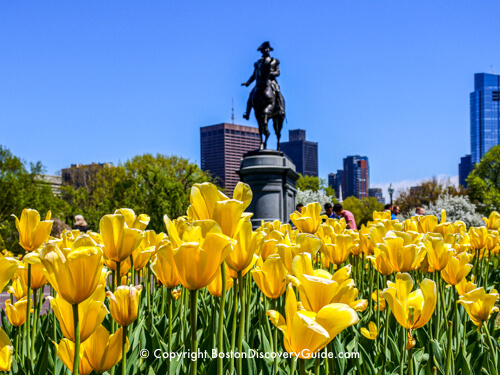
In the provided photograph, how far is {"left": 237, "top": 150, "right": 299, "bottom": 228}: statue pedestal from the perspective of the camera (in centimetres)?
1642

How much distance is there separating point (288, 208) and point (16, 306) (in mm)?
15633

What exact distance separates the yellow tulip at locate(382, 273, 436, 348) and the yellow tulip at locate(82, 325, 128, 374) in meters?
0.77

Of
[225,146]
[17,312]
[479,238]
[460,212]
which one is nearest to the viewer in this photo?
[17,312]

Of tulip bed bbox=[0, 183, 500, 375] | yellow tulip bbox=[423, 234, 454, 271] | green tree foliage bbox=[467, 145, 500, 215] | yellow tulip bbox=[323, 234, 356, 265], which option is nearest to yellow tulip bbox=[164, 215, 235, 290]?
tulip bed bbox=[0, 183, 500, 375]

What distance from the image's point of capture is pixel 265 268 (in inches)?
63.6

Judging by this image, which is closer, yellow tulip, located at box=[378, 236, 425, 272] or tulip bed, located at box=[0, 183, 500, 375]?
tulip bed, located at box=[0, 183, 500, 375]

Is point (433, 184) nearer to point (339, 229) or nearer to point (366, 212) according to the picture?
point (366, 212)

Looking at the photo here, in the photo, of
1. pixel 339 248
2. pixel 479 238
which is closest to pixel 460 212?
pixel 479 238

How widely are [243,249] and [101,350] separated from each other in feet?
1.58

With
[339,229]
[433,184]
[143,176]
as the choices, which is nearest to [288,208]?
[143,176]

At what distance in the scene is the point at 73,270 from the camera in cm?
110

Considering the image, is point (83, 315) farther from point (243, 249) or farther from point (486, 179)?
point (486, 179)

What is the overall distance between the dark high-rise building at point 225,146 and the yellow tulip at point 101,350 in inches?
6024

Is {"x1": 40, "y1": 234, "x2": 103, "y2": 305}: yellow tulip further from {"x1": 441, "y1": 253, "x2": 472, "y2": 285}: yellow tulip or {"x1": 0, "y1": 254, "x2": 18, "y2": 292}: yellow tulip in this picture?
{"x1": 441, "y1": 253, "x2": 472, "y2": 285}: yellow tulip
